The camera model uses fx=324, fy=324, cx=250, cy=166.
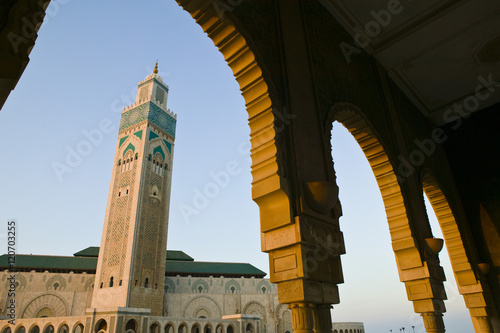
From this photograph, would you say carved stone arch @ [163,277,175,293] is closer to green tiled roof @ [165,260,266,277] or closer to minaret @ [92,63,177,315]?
green tiled roof @ [165,260,266,277]

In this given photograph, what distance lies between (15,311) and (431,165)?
23057mm

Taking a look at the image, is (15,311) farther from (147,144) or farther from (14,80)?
(14,80)

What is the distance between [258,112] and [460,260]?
4.18 m

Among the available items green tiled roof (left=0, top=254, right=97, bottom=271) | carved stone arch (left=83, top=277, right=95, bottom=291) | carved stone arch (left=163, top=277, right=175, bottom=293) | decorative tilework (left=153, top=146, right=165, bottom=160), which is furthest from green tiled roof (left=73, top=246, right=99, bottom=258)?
decorative tilework (left=153, top=146, right=165, bottom=160)

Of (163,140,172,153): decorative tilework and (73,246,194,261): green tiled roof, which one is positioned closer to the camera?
(163,140,172,153): decorative tilework

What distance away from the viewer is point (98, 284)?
719 inches

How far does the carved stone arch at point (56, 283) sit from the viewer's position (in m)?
20.4

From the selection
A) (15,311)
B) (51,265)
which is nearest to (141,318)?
(15,311)

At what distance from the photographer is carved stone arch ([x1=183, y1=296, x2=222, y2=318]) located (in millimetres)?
21312

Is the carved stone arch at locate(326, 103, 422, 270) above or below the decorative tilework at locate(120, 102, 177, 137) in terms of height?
below

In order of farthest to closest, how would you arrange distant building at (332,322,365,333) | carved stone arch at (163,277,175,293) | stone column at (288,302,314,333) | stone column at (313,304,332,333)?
carved stone arch at (163,277,175,293) → distant building at (332,322,365,333) → stone column at (313,304,332,333) → stone column at (288,302,314,333)

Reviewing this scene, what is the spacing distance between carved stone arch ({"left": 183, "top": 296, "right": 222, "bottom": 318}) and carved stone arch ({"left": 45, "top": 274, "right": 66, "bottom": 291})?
801 centimetres

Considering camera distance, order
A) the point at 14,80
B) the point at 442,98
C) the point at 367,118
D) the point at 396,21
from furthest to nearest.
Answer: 1. the point at 442,98
2. the point at 396,21
3. the point at 367,118
4. the point at 14,80

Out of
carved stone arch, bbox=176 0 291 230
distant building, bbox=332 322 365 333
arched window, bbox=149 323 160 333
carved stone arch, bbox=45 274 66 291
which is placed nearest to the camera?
carved stone arch, bbox=176 0 291 230
